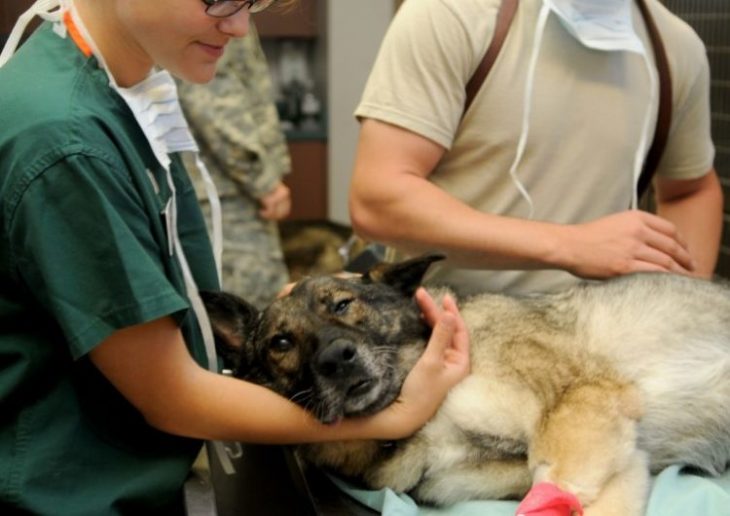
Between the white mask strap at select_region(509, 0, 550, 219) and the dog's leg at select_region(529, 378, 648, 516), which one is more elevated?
the white mask strap at select_region(509, 0, 550, 219)

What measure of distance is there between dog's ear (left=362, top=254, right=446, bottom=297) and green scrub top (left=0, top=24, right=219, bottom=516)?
463 mm

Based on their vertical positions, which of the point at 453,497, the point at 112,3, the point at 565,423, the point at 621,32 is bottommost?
the point at 453,497

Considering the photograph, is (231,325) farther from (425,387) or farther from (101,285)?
(101,285)

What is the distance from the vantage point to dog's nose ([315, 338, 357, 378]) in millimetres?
1411

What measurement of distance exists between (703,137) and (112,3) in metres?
1.30

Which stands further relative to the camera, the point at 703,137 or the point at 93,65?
the point at 703,137

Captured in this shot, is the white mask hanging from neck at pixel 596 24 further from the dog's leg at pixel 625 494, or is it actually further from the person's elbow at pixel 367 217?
the dog's leg at pixel 625 494

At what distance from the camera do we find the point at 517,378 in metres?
1.41

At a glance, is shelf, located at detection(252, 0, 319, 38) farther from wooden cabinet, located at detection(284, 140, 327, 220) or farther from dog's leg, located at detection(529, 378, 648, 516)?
dog's leg, located at detection(529, 378, 648, 516)

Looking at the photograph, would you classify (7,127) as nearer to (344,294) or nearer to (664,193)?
(344,294)

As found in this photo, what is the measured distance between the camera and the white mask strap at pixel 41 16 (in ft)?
3.98

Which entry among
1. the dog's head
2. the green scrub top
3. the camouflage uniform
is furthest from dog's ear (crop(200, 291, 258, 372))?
the camouflage uniform

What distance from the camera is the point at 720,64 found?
7.87 feet

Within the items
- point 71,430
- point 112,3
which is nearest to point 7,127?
point 112,3
